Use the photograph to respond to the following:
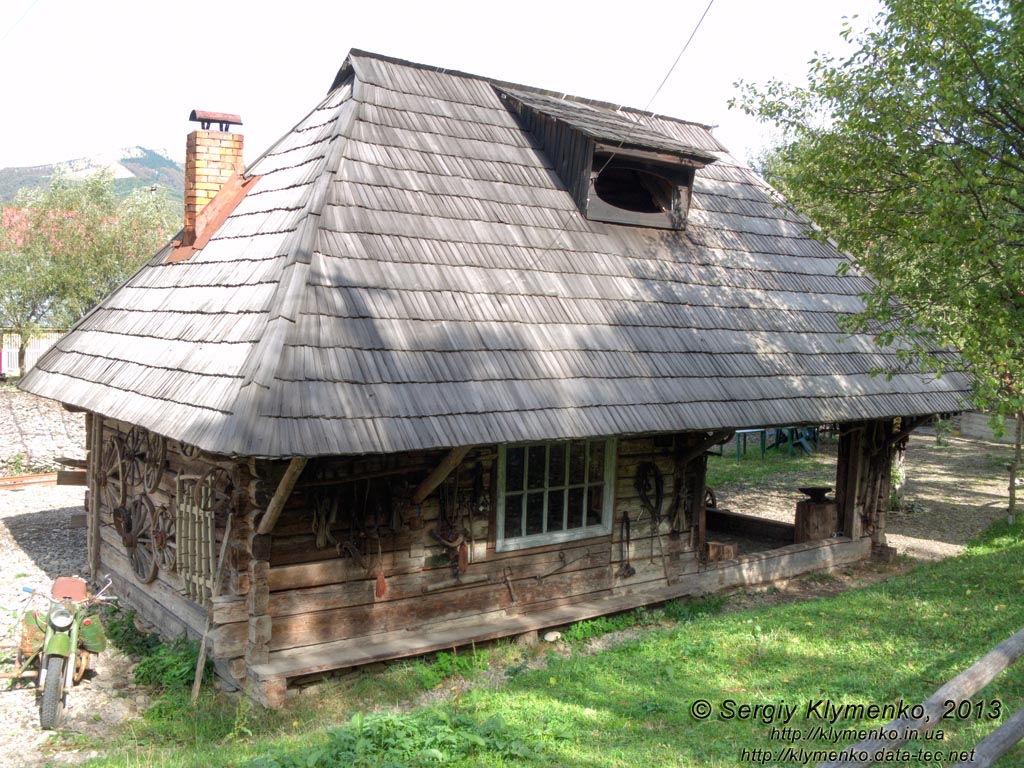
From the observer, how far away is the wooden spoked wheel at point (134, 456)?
7.85 meters

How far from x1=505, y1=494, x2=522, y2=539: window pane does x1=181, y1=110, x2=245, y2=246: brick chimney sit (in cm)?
415

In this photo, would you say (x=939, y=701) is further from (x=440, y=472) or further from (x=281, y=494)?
(x=281, y=494)

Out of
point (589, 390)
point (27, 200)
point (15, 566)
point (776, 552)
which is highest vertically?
point (27, 200)

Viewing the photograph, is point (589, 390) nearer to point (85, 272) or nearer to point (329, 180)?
point (329, 180)

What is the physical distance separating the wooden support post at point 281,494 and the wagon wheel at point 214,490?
516 millimetres

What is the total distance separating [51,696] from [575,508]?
4.38 metres

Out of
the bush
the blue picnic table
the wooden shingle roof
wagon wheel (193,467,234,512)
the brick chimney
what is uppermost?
the brick chimney

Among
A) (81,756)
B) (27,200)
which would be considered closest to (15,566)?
(81,756)

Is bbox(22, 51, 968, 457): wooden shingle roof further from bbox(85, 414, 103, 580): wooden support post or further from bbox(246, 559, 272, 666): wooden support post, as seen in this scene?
bbox(246, 559, 272, 666): wooden support post

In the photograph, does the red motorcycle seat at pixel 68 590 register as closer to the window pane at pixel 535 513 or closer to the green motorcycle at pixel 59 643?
the green motorcycle at pixel 59 643

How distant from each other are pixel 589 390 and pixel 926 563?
19.6 ft

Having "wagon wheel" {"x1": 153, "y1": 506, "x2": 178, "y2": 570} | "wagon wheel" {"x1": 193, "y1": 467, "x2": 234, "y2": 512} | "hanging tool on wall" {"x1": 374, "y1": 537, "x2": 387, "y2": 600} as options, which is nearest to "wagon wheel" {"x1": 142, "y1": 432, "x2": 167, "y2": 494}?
"wagon wheel" {"x1": 153, "y1": 506, "x2": 178, "y2": 570}

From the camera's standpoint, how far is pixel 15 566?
9.95 metres

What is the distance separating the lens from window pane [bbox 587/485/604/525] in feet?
25.4
